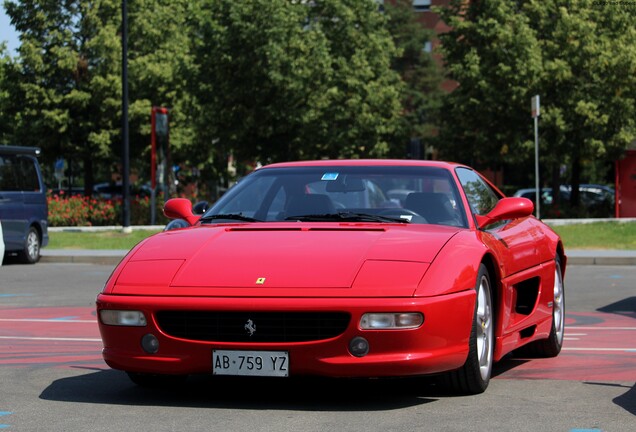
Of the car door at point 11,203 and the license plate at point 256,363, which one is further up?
the license plate at point 256,363

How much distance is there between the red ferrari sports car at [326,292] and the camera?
268 inches

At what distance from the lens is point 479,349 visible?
742 centimetres

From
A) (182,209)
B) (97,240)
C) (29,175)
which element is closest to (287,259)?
(182,209)

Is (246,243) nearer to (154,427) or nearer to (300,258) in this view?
(300,258)

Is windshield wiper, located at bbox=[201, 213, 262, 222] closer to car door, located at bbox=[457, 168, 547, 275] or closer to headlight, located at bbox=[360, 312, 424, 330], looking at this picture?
car door, located at bbox=[457, 168, 547, 275]

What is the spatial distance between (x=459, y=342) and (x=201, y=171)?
1868 inches

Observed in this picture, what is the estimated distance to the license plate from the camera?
684 centimetres

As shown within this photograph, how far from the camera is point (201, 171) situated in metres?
54.1

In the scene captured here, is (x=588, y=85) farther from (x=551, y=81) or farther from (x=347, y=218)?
(x=347, y=218)

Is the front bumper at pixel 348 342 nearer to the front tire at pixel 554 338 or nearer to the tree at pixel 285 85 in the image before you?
the front tire at pixel 554 338

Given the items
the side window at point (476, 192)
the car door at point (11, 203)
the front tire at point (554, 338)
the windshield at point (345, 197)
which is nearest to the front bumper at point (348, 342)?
the windshield at point (345, 197)

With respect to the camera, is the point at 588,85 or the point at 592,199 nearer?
the point at 588,85

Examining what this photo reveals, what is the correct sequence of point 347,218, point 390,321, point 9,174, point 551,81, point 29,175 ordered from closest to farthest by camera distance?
point 390,321, point 347,218, point 9,174, point 29,175, point 551,81

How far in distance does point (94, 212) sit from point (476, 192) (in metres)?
32.2
